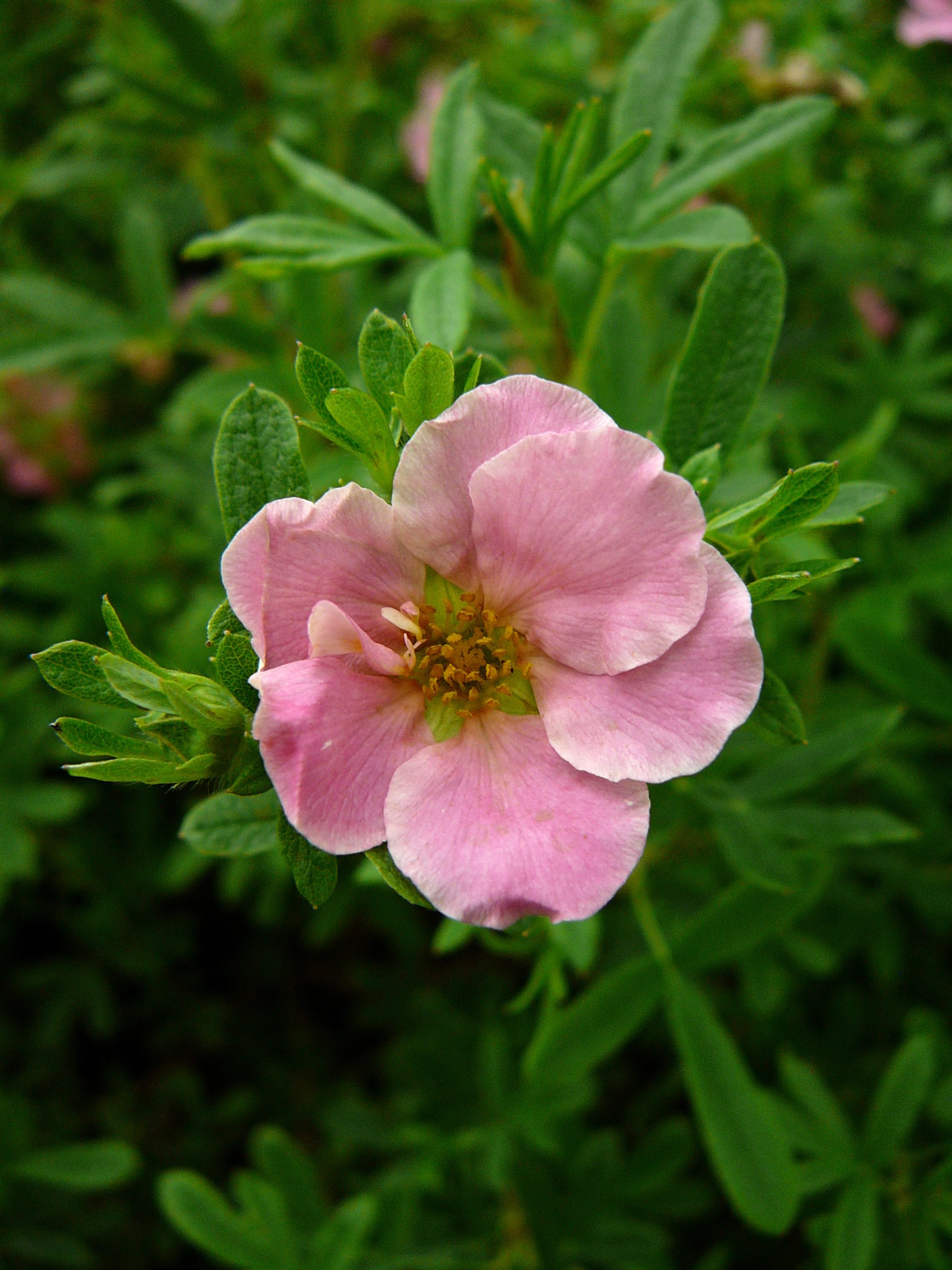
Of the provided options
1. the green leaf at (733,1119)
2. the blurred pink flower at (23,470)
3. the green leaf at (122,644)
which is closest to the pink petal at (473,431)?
the green leaf at (122,644)

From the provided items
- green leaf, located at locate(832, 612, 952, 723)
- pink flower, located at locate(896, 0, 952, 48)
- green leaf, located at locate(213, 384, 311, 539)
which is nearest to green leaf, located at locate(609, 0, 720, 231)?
pink flower, located at locate(896, 0, 952, 48)

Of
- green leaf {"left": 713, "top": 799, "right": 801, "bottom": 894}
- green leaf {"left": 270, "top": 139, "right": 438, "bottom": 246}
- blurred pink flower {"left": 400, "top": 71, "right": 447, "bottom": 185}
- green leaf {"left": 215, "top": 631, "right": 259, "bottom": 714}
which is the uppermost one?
green leaf {"left": 270, "top": 139, "right": 438, "bottom": 246}

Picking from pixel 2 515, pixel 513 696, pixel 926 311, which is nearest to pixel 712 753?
pixel 513 696

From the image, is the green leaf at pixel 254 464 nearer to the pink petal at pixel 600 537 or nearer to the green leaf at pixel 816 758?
the pink petal at pixel 600 537

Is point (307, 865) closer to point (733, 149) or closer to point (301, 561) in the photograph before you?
point (301, 561)

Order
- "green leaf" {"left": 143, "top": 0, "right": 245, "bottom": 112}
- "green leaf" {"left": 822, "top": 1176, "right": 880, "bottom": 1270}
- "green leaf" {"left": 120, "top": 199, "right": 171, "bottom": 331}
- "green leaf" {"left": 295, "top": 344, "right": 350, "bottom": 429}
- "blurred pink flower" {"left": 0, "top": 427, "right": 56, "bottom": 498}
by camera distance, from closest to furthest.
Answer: "green leaf" {"left": 295, "top": 344, "right": 350, "bottom": 429} → "green leaf" {"left": 822, "top": 1176, "right": 880, "bottom": 1270} → "green leaf" {"left": 143, "top": 0, "right": 245, "bottom": 112} → "green leaf" {"left": 120, "top": 199, "right": 171, "bottom": 331} → "blurred pink flower" {"left": 0, "top": 427, "right": 56, "bottom": 498}

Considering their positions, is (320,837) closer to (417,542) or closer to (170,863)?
(417,542)

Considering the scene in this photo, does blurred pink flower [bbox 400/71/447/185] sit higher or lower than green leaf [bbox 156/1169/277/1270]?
higher

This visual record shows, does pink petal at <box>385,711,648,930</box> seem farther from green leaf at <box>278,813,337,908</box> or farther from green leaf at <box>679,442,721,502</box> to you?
green leaf at <box>679,442,721,502</box>
